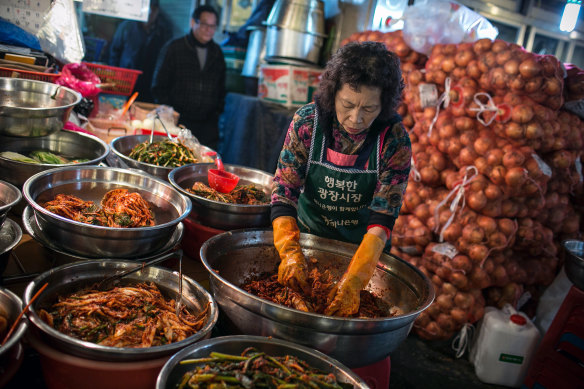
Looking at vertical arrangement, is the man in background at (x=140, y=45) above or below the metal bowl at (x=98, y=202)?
above

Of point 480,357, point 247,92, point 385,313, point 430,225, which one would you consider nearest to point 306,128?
point 385,313

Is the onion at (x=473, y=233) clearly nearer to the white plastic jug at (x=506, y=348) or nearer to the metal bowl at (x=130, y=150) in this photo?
the white plastic jug at (x=506, y=348)

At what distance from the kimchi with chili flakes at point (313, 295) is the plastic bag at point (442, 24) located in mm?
3001

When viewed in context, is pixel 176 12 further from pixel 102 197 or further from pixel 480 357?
pixel 480 357

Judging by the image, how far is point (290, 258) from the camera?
1.74 metres

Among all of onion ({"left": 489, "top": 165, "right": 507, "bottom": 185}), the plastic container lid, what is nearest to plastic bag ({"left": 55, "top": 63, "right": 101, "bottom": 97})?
onion ({"left": 489, "top": 165, "right": 507, "bottom": 185})

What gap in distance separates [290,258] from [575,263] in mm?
2560

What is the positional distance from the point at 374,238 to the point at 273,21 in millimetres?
4194

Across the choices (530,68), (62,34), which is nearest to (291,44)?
(62,34)

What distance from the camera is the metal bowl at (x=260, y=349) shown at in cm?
109

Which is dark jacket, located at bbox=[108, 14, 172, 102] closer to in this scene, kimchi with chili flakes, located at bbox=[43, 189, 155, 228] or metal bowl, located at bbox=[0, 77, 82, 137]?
metal bowl, located at bbox=[0, 77, 82, 137]

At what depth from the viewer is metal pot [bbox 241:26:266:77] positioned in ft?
19.7

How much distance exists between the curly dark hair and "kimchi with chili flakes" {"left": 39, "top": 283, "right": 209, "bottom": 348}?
1.17 meters

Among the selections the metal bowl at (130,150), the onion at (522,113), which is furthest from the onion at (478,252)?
the metal bowl at (130,150)
